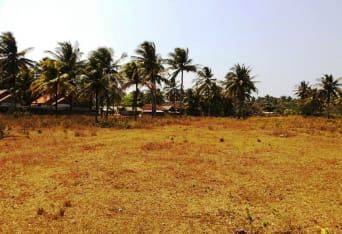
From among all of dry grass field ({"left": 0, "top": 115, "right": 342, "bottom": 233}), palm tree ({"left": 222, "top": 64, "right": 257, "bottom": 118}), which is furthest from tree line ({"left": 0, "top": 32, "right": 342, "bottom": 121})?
dry grass field ({"left": 0, "top": 115, "right": 342, "bottom": 233})

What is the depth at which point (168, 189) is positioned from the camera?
425 inches

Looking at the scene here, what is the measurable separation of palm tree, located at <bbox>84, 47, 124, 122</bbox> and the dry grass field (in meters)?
17.8

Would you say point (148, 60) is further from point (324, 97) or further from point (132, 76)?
point (324, 97)

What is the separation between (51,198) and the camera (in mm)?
9875

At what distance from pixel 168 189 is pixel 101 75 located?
26.8 metres

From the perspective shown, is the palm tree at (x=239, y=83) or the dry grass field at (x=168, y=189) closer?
the dry grass field at (x=168, y=189)

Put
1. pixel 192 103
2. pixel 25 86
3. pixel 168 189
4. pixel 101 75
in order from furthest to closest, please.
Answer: pixel 192 103, pixel 25 86, pixel 101 75, pixel 168 189

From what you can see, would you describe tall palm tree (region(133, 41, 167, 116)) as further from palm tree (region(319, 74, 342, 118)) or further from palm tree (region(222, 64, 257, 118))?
palm tree (region(319, 74, 342, 118))

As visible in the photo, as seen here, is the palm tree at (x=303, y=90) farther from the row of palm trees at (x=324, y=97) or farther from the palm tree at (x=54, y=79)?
the palm tree at (x=54, y=79)

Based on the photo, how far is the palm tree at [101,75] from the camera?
35875 millimetres

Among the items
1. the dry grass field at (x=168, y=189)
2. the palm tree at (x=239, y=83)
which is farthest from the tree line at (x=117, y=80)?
the dry grass field at (x=168, y=189)

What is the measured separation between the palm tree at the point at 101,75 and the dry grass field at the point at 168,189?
17.8 m

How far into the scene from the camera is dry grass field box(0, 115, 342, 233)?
8227 mm

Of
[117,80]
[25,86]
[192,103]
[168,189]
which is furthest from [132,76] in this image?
[168,189]
